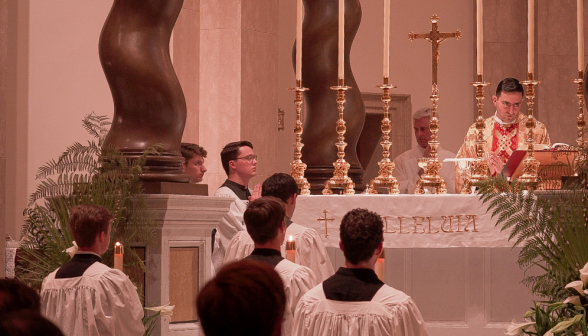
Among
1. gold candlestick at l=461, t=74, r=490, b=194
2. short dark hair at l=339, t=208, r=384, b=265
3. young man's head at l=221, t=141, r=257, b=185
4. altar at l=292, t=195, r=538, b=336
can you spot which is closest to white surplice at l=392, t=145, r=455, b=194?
gold candlestick at l=461, t=74, r=490, b=194

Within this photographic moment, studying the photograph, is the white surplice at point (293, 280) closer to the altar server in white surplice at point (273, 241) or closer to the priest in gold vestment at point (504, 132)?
the altar server in white surplice at point (273, 241)

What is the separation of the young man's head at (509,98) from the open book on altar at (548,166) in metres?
0.81

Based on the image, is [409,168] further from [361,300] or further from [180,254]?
[361,300]

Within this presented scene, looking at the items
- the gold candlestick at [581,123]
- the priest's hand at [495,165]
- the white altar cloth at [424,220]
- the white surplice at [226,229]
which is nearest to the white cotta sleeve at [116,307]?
the white surplice at [226,229]

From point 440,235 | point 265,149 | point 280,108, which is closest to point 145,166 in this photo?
point 440,235

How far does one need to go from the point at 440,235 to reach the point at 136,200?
2.20 m

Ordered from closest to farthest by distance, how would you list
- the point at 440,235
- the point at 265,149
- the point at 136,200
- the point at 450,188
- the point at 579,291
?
the point at 579,291 → the point at 136,200 → the point at 440,235 → the point at 450,188 → the point at 265,149

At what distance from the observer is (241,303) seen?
214cm

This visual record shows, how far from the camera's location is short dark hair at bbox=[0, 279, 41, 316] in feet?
6.96

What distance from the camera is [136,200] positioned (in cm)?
548

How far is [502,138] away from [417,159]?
125 centimetres

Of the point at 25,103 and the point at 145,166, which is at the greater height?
the point at 25,103

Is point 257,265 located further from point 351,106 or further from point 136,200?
point 351,106

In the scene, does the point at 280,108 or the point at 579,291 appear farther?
the point at 280,108
